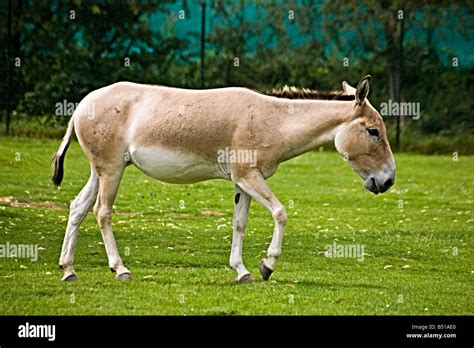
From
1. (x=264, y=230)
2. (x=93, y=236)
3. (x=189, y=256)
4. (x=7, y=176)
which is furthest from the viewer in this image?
(x=7, y=176)

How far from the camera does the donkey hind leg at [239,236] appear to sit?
10197mm

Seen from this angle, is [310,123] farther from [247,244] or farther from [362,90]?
[247,244]

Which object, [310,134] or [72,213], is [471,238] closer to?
[310,134]

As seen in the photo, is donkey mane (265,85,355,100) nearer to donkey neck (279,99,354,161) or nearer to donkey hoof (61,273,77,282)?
donkey neck (279,99,354,161)

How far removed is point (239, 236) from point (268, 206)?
0.58m

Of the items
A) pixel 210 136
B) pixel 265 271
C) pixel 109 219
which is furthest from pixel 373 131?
pixel 109 219

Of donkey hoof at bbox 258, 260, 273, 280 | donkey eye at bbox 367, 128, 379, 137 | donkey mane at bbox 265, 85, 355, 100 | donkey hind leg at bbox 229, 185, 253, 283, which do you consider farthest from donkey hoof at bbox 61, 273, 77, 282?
donkey eye at bbox 367, 128, 379, 137

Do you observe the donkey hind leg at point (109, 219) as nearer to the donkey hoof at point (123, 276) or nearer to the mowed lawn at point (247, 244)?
the donkey hoof at point (123, 276)

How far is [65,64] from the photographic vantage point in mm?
22984

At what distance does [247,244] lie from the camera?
1316cm

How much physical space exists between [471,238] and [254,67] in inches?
436

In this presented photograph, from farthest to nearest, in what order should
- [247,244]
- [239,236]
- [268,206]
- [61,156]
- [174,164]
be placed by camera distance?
[247,244], [61,156], [239,236], [174,164], [268,206]

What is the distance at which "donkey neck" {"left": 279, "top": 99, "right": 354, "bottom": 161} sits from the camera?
10.2m

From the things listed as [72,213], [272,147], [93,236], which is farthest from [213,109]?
[93,236]
